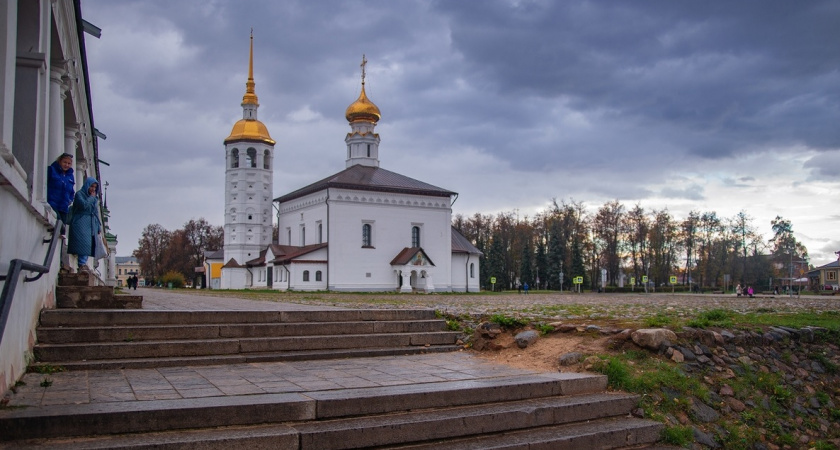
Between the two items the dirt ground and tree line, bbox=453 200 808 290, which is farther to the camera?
tree line, bbox=453 200 808 290

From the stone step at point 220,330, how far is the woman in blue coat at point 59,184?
6.02 feet

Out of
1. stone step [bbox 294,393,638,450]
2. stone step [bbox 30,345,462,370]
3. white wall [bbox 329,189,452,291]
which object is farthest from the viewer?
white wall [bbox 329,189,452,291]

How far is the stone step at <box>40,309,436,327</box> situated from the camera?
818 centimetres

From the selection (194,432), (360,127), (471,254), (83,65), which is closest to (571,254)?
(471,254)

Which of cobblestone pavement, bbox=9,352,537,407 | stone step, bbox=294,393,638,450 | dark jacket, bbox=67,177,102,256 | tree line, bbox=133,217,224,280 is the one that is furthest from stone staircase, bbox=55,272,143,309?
tree line, bbox=133,217,224,280

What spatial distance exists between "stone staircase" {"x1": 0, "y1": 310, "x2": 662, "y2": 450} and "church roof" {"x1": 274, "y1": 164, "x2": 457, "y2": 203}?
4462 centimetres

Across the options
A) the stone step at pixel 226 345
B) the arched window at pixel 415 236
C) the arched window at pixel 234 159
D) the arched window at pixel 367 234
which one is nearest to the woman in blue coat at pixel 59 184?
the stone step at pixel 226 345

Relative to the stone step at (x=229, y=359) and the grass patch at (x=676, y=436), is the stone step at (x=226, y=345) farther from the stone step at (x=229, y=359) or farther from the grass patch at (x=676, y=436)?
the grass patch at (x=676, y=436)

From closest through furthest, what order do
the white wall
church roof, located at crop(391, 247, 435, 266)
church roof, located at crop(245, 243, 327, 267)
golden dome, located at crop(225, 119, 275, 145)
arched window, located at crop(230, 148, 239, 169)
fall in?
church roof, located at crop(245, 243, 327, 267)
the white wall
church roof, located at crop(391, 247, 435, 266)
golden dome, located at crop(225, 119, 275, 145)
arched window, located at crop(230, 148, 239, 169)

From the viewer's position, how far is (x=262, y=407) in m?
5.52

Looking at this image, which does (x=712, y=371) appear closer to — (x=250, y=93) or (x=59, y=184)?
(x=59, y=184)

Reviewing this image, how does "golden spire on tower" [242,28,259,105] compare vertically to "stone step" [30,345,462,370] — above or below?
above

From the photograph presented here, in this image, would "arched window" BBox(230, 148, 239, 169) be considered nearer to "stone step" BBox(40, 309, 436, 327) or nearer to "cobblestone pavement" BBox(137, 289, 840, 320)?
"cobblestone pavement" BBox(137, 289, 840, 320)

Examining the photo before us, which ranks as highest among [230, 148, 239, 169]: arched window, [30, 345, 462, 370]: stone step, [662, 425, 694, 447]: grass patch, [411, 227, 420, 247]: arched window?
[230, 148, 239, 169]: arched window
